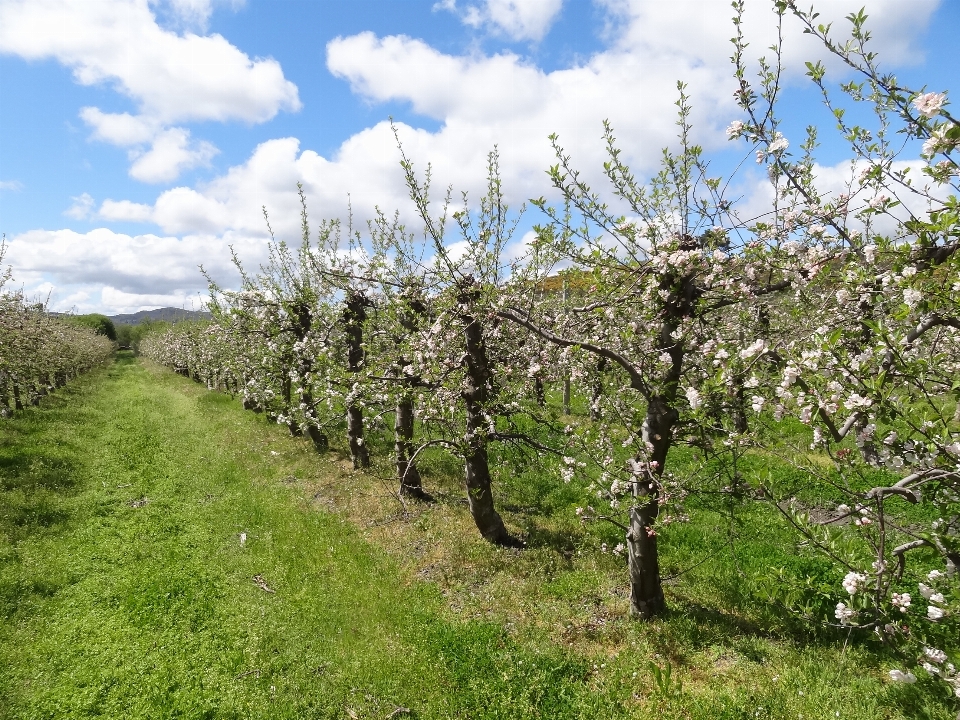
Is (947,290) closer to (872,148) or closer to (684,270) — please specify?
(872,148)

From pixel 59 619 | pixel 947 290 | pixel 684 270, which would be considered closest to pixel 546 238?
pixel 684 270

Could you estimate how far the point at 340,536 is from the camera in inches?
427

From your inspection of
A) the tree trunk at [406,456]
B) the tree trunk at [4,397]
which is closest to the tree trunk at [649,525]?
the tree trunk at [406,456]

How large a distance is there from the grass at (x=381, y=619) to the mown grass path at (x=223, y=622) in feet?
0.11

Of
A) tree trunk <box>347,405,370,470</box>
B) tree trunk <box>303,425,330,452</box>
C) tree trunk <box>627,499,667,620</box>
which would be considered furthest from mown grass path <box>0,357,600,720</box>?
tree trunk <box>303,425,330,452</box>

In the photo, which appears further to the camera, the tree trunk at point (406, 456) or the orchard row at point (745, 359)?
the tree trunk at point (406, 456)

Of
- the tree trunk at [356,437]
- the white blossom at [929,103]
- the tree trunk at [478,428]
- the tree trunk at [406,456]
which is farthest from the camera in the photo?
the tree trunk at [356,437]

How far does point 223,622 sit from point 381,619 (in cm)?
255

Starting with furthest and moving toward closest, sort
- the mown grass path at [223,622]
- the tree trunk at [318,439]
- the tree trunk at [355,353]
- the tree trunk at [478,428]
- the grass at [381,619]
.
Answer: the tree trunk at [318,439]
the tree trunk at [355,353]
the tree trunk at [478,428]
the mown grass path at [223,622]
the grass at [381,619]

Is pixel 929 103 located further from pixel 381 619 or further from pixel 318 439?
pixel 318 439

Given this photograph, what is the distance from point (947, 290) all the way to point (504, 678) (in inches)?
240

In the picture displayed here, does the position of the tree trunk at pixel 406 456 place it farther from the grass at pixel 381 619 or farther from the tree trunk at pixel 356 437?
the tree trunk at pixel 356 437

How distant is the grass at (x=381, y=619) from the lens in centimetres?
620

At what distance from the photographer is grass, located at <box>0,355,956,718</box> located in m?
6.20
